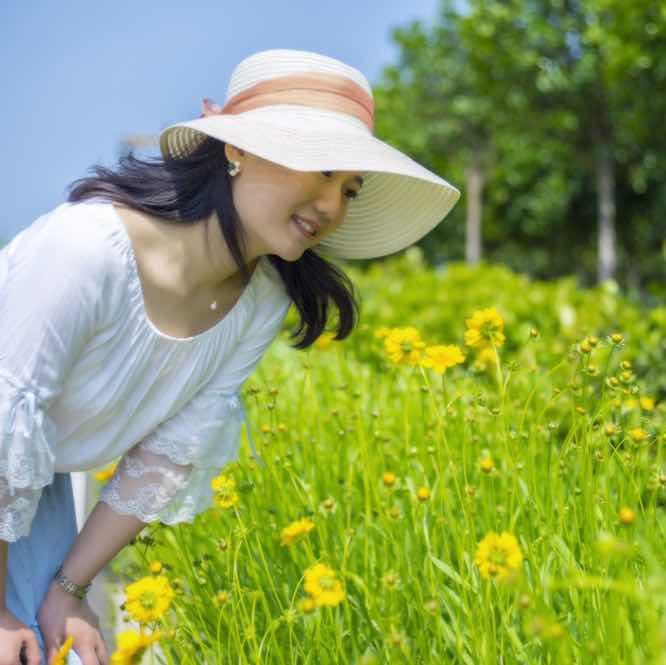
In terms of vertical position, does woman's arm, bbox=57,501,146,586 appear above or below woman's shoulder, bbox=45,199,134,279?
below

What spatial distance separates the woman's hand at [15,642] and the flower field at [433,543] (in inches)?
8.6

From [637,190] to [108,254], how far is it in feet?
73.5

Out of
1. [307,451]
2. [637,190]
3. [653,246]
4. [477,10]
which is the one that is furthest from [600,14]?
[307,451]

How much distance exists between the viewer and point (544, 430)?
2.22m

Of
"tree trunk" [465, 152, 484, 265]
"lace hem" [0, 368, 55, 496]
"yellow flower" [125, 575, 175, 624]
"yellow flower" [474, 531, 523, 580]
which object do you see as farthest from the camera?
"tree trunk" [465, 152, 484, 265]

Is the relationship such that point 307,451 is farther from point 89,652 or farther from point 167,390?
point 89,652

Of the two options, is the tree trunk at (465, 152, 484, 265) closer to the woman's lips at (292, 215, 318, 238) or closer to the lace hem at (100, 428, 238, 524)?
the lace hem at (100, 428, 238, 524)

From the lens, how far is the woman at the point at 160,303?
1609mm

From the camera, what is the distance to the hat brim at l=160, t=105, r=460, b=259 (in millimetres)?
1640

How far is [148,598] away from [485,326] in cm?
83

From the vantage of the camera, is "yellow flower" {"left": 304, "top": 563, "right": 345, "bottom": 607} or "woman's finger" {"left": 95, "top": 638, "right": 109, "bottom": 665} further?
"woman's finger" {"left": 95, "top": 638, "right": 109, "bottom": 665}

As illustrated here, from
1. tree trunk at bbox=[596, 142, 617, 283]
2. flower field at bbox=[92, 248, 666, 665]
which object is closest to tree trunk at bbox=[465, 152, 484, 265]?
tree trunk at bbox=[596, 142, 617, 283]

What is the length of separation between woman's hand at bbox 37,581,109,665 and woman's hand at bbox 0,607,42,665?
5cm

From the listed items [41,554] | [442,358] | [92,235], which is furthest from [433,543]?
[92,235]
